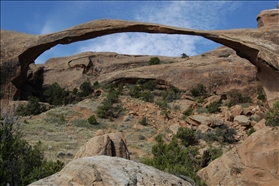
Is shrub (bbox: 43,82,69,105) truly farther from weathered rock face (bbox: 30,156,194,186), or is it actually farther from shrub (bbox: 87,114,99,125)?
weathered rock face (bbox: 30,156,194,186)

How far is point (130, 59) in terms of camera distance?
39.5 m

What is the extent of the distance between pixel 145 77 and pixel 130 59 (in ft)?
31.5

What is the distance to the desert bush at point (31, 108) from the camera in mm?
21656

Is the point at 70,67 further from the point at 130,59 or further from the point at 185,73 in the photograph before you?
the point at 185,73

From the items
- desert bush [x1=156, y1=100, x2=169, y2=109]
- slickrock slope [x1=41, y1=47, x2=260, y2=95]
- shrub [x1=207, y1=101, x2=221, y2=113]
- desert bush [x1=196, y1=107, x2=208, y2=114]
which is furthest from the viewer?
slickrock slope [x1=41, y1=47, x2=260, y2=95]

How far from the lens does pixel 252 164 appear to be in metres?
6.45

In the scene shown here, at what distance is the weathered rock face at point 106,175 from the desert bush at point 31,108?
1916cm

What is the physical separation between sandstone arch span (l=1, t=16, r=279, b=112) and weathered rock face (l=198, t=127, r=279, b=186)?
219 cm

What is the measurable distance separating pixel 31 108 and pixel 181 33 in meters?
15.6

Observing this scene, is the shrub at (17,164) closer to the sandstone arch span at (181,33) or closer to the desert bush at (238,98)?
the sandstone arch span at (181,33)

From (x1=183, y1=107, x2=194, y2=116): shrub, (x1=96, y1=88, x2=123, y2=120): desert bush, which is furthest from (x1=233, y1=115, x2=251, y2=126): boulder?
(x1=96, y1=88, x2=123, y2=120): desert bush

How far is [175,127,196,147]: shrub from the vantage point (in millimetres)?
16991

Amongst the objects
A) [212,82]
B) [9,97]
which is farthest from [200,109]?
[9,97]

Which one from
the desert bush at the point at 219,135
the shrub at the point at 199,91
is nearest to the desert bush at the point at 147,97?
the shrub at the point at 199,91
